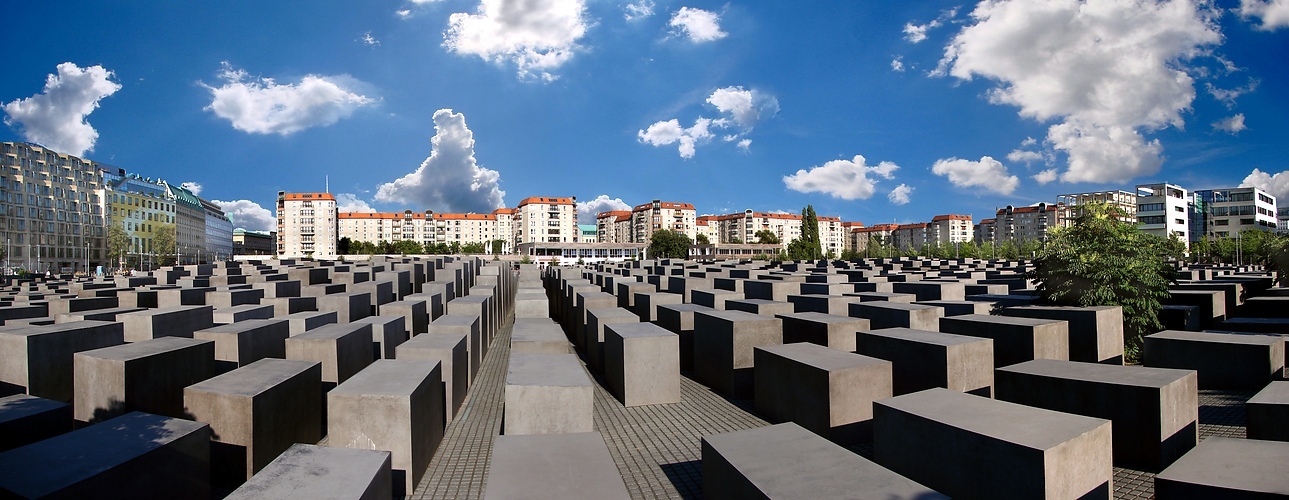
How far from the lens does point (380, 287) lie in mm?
18453

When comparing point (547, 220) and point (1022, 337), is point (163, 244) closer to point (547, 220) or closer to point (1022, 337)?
point (547, 220)

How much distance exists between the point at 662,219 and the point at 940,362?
122 m

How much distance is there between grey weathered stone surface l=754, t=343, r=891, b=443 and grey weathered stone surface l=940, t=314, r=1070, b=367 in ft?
10.0

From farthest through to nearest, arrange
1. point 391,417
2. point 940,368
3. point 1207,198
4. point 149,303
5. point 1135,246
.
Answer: point 1207,198
point 149,303
point 1135,246
point 940,368
point 391,417

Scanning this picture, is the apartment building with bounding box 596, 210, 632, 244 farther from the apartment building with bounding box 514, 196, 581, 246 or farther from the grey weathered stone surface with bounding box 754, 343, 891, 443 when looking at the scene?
the grey weathered stone surface with bounding box 754, 343, 891, 443

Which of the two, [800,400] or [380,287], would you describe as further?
[380,287]

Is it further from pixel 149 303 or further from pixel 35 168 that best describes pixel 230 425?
pixel 35 168

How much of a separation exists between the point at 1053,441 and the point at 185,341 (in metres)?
11.2

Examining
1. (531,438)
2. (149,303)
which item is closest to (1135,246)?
(531,438)

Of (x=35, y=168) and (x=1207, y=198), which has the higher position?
(x=35, y=168)

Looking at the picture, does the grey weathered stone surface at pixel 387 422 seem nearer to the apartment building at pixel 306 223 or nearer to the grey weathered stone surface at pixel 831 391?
the grey weathered stone surface at pixel 831 391

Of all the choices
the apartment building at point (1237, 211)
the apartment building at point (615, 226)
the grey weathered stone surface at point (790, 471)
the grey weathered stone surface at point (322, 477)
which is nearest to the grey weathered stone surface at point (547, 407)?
the grey weathered stone surface at point (790, 471)

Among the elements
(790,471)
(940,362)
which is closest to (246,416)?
(790,471)


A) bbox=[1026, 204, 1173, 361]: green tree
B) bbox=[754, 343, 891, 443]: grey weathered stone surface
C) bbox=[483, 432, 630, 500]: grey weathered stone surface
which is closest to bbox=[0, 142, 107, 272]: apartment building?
bbox=[483, 432, 630, 500]: grey weathered stone surface
